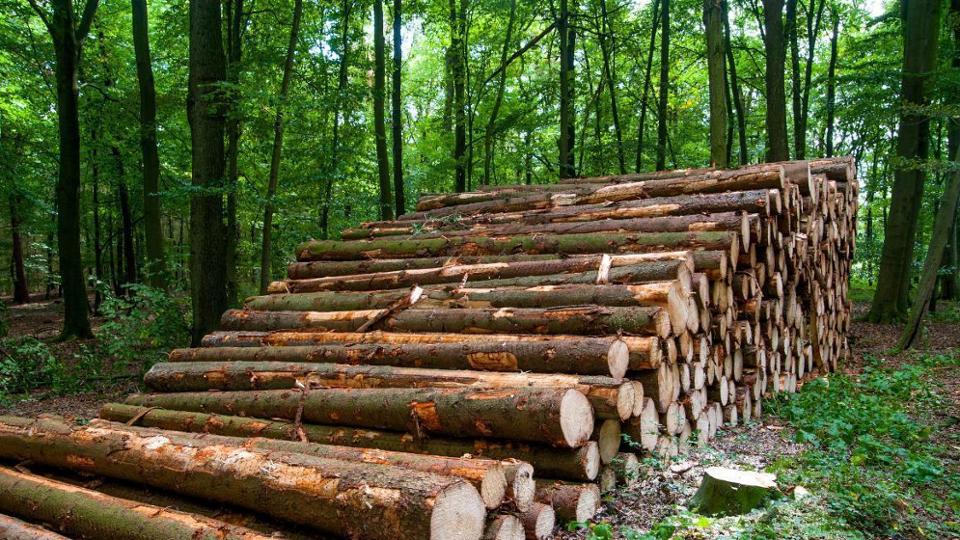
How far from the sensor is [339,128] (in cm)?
1362

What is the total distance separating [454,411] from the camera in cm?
381

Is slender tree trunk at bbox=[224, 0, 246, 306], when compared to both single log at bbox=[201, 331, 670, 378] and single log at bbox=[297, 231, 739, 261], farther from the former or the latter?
single log at bbox=[201, 331, 670, 378]

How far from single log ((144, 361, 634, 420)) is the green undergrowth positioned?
828 millimetres

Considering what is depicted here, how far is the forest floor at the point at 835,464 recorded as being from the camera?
133 inches

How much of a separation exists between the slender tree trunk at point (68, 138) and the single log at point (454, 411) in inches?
397

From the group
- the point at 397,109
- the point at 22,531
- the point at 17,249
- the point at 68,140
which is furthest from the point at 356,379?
the point at 17,249

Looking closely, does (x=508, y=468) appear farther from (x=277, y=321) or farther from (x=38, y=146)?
(x=38, y=146)

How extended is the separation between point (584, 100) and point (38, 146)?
17.8 m

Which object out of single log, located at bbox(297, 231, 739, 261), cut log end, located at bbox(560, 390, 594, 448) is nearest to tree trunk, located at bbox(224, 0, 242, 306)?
single log, located at bbox(297, 231, 739, 261)

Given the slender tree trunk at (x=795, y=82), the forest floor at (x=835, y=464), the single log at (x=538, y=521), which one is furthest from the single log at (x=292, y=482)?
the slender tree trunk at (x=795, y=82)

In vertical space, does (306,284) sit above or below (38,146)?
below

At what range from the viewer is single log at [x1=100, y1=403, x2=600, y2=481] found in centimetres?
372

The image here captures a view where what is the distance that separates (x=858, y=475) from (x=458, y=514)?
3.18 metres

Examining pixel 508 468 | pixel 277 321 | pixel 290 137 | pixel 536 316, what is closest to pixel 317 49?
pixel 290 137
